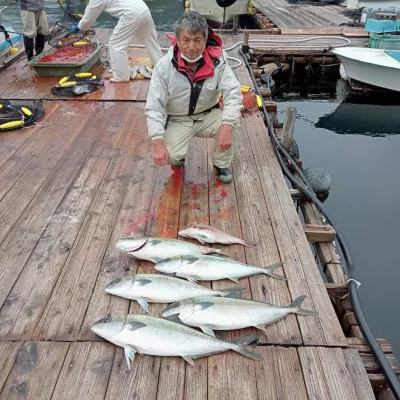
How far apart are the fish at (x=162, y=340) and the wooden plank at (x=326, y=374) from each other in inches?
11.1

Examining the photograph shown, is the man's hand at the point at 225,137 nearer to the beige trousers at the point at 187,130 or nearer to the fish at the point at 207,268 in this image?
the beige trousers at the point at 187,130

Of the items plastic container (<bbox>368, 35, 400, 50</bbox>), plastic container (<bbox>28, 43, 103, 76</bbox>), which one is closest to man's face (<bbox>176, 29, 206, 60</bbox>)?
plastic container (<bbox>28, 43, 103, 76</bbox>)

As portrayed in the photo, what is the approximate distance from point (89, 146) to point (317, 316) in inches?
135

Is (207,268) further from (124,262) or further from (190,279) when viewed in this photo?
(124,262)

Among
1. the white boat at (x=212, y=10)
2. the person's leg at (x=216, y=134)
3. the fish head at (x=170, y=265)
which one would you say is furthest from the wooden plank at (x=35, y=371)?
the white boat at (x=212, y=10)

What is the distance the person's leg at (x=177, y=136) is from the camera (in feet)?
12.9

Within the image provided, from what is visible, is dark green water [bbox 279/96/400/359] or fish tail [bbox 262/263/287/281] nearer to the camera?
fish tail [bbox 262/263/287/281]

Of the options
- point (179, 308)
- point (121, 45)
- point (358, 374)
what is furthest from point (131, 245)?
point (121, 45)

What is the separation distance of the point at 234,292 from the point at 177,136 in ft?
5.99

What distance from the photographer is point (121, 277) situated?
2.82 m

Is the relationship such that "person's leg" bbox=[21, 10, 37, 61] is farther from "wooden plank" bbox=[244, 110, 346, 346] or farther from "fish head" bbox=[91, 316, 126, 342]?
"fish head" bbox=[91, 316, 126, 342]

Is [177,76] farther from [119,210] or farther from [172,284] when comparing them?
[172,284]

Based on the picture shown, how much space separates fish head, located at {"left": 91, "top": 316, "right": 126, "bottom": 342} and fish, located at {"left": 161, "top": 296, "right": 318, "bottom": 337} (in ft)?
0.91

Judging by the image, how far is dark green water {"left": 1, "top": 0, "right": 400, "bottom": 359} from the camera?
487 centimetres
